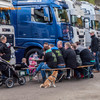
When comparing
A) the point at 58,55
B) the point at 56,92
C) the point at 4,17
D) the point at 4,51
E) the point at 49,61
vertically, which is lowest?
the point at 56,92

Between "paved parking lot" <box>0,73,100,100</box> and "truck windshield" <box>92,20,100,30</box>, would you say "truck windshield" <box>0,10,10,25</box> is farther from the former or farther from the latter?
"truck windshield" <box>92,20,100,30</box>

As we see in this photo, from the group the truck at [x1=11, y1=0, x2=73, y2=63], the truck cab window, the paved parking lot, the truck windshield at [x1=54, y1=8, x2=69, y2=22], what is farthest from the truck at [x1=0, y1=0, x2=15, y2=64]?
the paved parking lot

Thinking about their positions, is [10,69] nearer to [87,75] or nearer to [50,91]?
[50,91]

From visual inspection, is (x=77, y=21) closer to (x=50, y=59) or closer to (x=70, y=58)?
(x=70, y=58)

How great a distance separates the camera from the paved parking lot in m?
8.43

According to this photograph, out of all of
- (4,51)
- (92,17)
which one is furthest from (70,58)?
(92,17)

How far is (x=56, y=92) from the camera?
9.27 meters

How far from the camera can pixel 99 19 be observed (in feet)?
81.9

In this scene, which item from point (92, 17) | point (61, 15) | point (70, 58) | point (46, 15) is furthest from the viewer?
point (92, 17)

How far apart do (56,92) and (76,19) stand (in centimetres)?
1118

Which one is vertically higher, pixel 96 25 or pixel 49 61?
pixel 96 25

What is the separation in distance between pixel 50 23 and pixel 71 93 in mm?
7557

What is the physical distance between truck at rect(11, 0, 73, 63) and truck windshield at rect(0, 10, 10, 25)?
108cm

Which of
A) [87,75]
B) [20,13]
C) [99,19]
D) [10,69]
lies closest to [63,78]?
[87,75]
